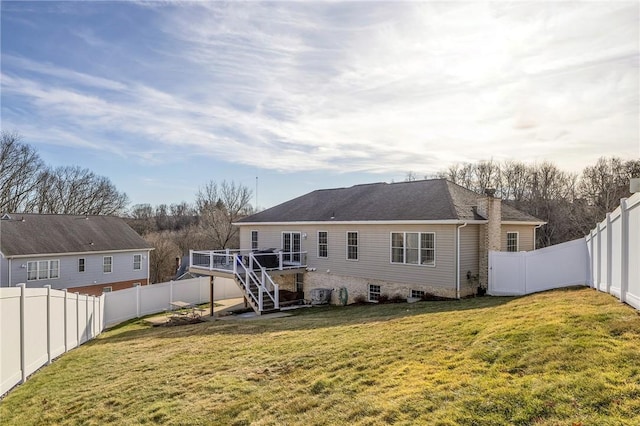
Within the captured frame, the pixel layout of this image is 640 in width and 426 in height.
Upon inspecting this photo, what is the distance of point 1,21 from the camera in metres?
11.0

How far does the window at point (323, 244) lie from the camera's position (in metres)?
20.7

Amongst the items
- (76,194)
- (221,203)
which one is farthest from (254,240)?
(76,194)

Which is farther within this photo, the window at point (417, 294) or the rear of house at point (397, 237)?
the window at point (417, 294)

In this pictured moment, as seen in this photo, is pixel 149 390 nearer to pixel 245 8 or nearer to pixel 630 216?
pixel 630 216

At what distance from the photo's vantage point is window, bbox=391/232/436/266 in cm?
1653

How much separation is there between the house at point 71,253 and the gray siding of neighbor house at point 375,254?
1346 centimetres

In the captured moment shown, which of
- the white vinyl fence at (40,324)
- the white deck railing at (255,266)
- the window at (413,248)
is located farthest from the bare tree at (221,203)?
the window at (413,248)

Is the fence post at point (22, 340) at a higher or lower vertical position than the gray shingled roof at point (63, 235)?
lower

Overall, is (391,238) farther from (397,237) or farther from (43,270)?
(43,270)

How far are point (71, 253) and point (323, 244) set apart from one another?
1763 cm

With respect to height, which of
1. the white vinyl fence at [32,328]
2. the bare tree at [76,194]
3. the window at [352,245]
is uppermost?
the bare tree at [76,194]

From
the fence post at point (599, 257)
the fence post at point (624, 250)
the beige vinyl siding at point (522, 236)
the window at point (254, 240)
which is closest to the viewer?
the fence post at point (624, 250)

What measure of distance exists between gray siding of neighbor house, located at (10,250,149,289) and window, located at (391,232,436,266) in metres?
21.6

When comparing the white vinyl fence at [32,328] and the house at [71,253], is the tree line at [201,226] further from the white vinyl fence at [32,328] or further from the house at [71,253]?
the white vinyl fence at [32,328]
